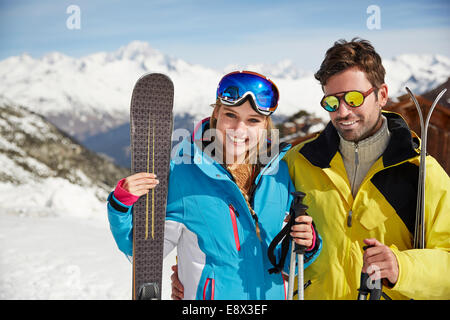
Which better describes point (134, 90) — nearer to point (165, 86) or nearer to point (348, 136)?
point (165, 86)

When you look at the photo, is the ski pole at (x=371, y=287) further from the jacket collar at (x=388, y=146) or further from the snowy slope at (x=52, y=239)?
the snowy slope at (x=52, y=239)

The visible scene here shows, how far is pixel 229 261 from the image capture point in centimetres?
200

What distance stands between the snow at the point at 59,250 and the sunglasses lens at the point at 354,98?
3.36 meters

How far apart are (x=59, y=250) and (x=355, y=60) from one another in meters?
5.54

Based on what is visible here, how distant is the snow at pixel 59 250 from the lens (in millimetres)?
4707

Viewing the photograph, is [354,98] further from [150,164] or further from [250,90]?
[150,164]

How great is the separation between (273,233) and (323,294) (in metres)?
0.46

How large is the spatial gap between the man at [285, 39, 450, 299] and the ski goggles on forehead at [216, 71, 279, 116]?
0.30 m

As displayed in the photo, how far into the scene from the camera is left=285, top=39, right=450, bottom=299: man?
192cm

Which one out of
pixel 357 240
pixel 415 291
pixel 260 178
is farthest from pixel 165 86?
pixel 415 291

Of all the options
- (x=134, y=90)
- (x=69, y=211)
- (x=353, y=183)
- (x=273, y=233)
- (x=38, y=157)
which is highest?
(x=38, y=157)

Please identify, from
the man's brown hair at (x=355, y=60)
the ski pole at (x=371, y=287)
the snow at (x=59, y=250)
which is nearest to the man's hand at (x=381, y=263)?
the ski pole at (x=371, y=287)
